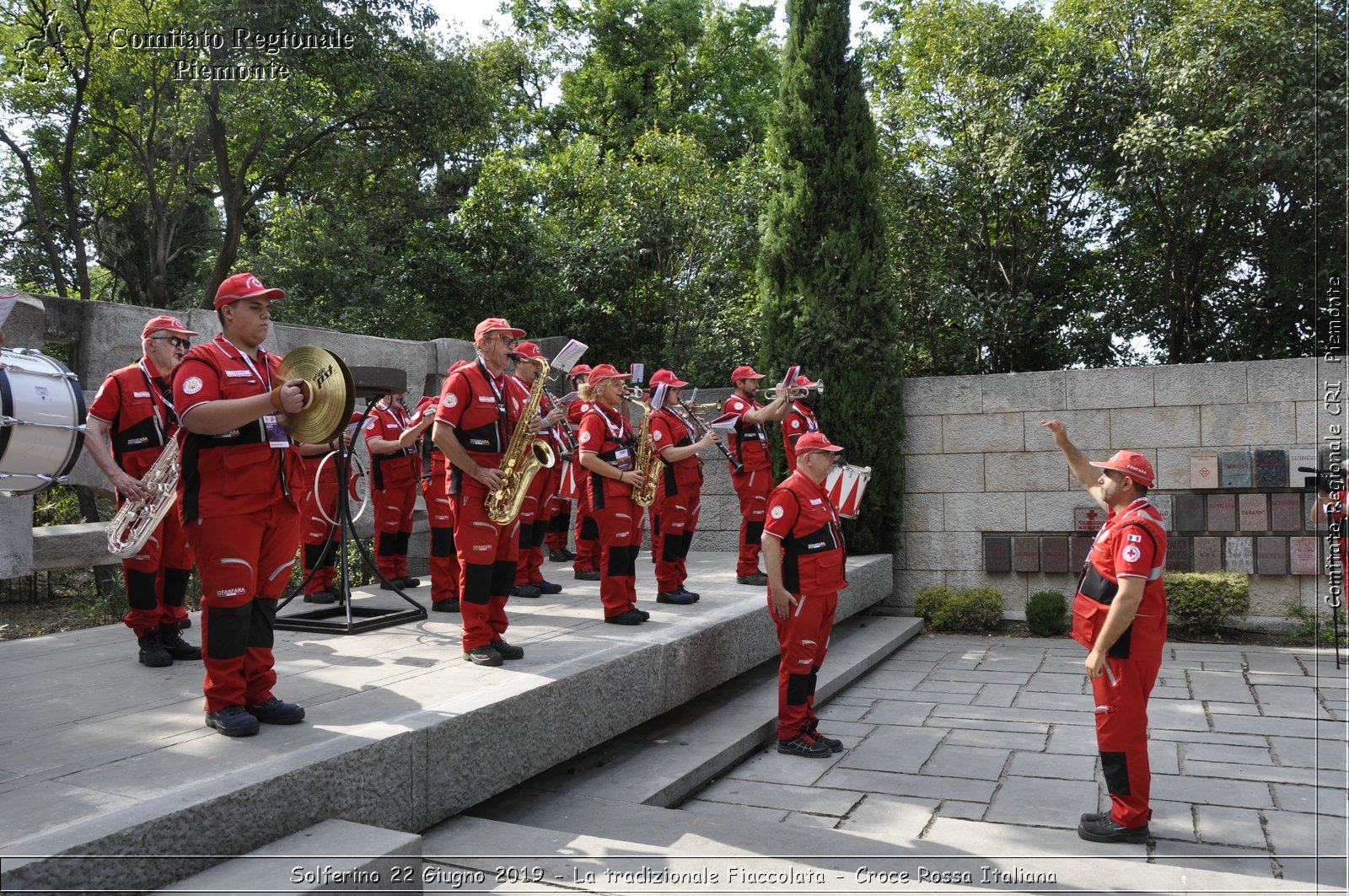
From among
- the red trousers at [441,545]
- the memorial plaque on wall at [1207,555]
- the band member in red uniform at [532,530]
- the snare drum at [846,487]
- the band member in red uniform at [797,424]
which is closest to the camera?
the red trousers at [441,545]

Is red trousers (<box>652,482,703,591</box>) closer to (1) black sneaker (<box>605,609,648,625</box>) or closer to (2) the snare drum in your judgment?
(1) black sneaker (<box>605,609,648,625</box>)

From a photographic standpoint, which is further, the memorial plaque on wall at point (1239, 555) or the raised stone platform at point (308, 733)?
the memorial plaque on wall at point (1239, 555)

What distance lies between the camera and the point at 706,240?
48.3ft

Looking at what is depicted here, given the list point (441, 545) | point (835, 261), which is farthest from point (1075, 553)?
point (441, 545)

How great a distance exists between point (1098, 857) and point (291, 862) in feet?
11.7

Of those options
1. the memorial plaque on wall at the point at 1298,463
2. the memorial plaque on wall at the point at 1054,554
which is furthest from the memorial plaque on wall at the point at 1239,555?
the memorial plaque on wall at the point at 1054,554

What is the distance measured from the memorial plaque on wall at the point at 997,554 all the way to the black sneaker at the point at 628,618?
5.58 meters

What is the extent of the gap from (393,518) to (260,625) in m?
3.94

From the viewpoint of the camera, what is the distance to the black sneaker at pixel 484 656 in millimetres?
5406

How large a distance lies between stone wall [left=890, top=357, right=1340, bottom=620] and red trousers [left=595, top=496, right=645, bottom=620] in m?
5.44

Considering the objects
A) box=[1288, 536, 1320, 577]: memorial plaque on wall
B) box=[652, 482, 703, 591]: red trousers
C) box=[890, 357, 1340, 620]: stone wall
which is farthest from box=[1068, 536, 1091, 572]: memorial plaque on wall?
box=[652, 482, 703, 591]: red trousers

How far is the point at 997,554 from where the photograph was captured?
11.0 meters

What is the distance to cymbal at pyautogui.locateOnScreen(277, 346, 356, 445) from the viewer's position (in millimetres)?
4160

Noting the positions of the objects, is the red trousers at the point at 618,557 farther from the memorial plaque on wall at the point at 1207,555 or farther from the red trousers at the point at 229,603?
the memorial plaque on wall at the point at 1207,555
